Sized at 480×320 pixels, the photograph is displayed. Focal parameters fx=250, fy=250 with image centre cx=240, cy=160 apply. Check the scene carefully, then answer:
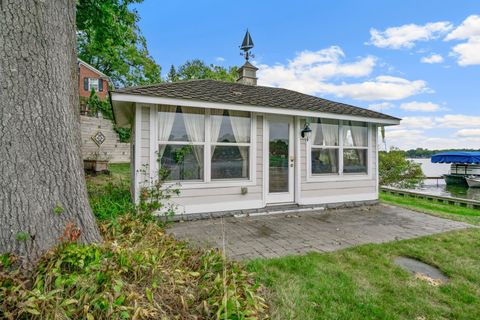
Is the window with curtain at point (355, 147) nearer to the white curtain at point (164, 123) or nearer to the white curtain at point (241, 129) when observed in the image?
the white curtain at point (241, 129)

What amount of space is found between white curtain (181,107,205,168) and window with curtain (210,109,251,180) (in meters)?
0.22

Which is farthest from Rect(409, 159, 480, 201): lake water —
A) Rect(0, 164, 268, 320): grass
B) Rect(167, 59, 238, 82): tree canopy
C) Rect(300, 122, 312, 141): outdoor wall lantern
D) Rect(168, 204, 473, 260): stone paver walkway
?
Rect(167, 59, 238, 82): tree canopy

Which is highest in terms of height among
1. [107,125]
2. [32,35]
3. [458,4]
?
[458,4]

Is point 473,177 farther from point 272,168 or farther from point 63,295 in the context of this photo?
point 63,295

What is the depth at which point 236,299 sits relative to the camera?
209cm

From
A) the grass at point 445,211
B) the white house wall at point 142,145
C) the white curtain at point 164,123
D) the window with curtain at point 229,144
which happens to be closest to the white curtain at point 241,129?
the window with curtain at point 229,144

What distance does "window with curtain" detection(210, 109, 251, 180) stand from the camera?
5500 millimetres

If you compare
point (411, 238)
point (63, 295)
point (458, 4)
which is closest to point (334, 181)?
point (411, 238)

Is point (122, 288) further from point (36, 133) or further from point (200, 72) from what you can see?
point (200, 72)

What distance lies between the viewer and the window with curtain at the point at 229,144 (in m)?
5.50

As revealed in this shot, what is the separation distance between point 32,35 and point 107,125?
14440 millimetres

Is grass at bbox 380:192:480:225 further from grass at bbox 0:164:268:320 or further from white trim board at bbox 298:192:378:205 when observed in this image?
grass at bbox 0:164:268:320

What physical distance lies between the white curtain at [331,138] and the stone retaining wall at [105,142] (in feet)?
36.4

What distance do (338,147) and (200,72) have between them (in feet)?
77.2
